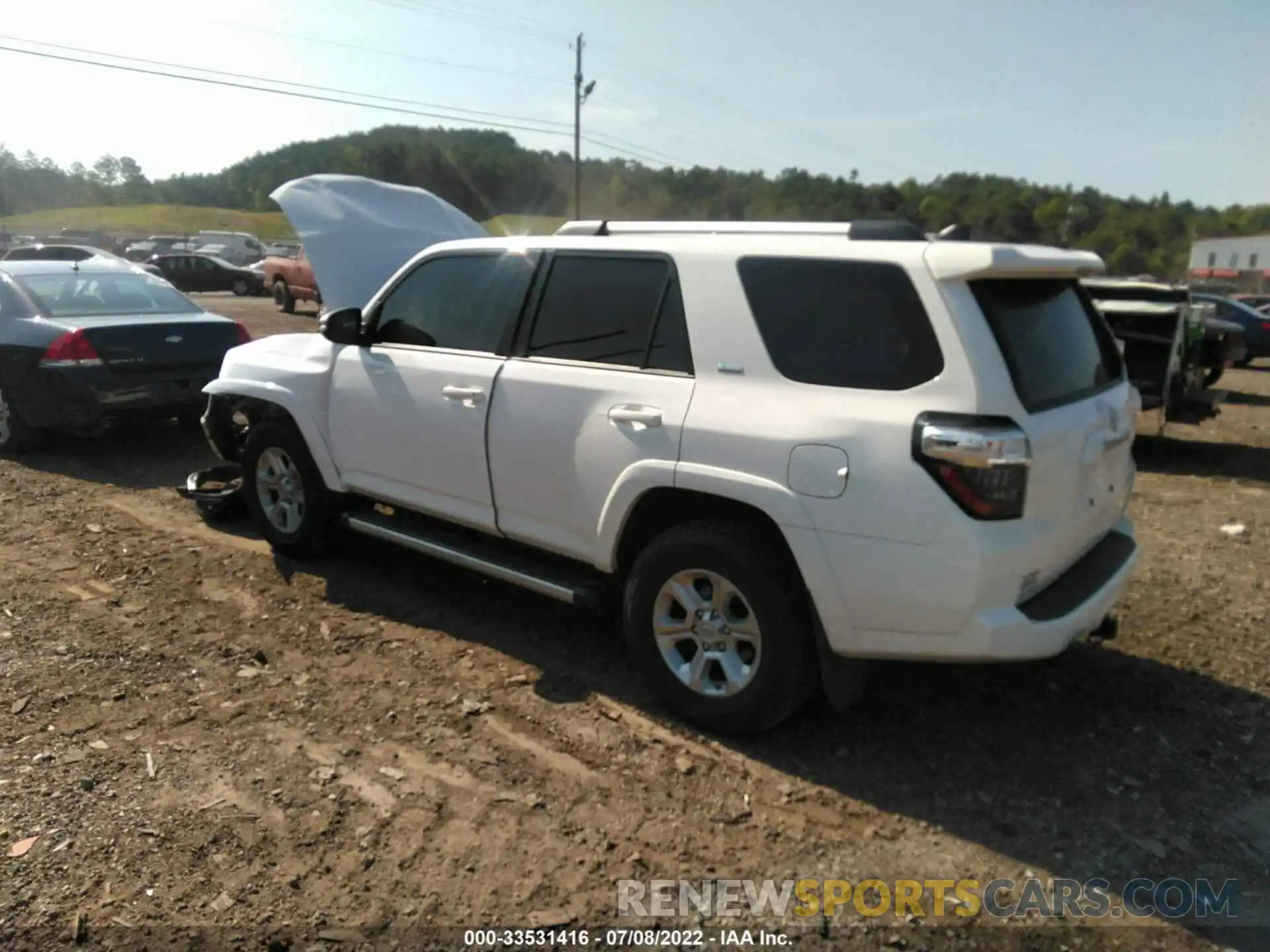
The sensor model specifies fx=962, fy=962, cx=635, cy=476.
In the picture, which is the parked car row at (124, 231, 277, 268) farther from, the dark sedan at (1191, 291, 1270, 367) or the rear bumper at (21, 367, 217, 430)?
the dark sedan at (1191, 291, 1270, 367)

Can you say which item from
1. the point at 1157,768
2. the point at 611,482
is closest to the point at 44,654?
the point at 611,482

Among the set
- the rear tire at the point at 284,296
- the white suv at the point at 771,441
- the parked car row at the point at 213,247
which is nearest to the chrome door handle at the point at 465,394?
the white suv at the point at 771,441

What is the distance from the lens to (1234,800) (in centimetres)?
335

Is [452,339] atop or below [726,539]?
atop

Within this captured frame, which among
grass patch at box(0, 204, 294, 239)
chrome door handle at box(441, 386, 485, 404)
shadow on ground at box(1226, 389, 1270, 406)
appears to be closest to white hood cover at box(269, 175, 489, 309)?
chrome door handle at box(441, 386, 485, 404)

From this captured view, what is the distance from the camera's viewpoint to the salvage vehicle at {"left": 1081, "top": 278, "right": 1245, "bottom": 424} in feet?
29.9

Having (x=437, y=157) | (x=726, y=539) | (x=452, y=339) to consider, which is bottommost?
(x=726, y=539)

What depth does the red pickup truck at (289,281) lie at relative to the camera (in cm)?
2345

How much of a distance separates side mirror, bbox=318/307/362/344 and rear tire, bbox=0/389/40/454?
450cm

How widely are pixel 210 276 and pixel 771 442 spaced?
1269 inches

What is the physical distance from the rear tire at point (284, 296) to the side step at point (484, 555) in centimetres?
2063

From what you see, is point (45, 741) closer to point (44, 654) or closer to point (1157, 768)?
point (44, 654)

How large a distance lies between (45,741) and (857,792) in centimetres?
302

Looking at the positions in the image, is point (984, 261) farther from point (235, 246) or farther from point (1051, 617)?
point (235, 246)
